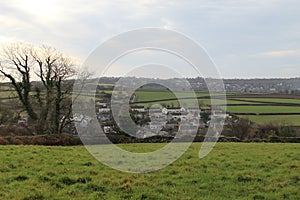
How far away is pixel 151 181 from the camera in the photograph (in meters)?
9.78

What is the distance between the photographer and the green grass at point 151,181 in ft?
27.1

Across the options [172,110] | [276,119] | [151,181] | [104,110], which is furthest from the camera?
[276,119]

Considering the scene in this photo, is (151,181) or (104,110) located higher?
(104,110)

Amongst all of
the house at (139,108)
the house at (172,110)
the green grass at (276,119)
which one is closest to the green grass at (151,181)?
the house at (139,108)

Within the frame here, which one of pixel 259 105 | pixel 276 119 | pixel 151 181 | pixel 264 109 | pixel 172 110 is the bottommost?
pixel 276 119

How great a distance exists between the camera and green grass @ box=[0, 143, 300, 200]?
27.1 feet

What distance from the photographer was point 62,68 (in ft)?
113

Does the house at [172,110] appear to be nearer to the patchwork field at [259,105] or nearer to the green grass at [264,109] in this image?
the patchwork field at [259,105]

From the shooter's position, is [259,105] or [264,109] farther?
[259,105]

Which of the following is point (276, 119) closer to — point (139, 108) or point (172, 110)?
point (172, 110)

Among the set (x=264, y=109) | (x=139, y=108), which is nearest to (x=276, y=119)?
(x=264, y=109)

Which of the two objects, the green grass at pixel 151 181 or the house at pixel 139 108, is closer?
the green grass at pixel 151 181

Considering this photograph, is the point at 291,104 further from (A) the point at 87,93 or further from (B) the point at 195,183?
(B) the point at 195,183

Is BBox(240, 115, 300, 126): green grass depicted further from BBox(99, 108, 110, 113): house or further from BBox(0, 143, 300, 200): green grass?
BBox(0, 143, 300, 200): green grass
